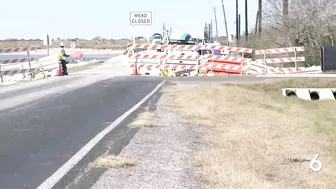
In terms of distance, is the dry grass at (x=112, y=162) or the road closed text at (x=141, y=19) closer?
the dry grass at (x=112, y=162)

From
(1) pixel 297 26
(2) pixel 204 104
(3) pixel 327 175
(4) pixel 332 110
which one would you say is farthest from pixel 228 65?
(3) pixel 327 175

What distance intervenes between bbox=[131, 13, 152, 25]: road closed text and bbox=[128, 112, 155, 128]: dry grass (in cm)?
2104

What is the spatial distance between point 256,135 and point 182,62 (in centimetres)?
2187

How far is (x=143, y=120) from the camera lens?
36.1ft

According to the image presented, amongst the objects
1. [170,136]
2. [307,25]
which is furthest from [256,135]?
[307,25]

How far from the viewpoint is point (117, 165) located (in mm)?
7215

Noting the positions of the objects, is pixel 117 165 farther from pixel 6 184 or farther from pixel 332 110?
pixel 332 110

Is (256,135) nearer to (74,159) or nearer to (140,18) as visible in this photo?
(74,159)

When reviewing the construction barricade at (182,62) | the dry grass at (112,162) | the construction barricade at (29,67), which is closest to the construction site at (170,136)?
the dry grass at (112,162)

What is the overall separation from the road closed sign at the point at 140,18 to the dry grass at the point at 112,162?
25.8 m

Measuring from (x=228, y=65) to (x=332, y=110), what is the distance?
42.0 feet

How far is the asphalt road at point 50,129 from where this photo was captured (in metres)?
7.23

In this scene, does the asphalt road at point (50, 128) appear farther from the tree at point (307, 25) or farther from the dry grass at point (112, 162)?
the tree at point (307, 25)

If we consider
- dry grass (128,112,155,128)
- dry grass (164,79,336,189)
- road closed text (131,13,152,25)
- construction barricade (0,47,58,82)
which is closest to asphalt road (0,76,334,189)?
dry grass (128,112,155,128)
